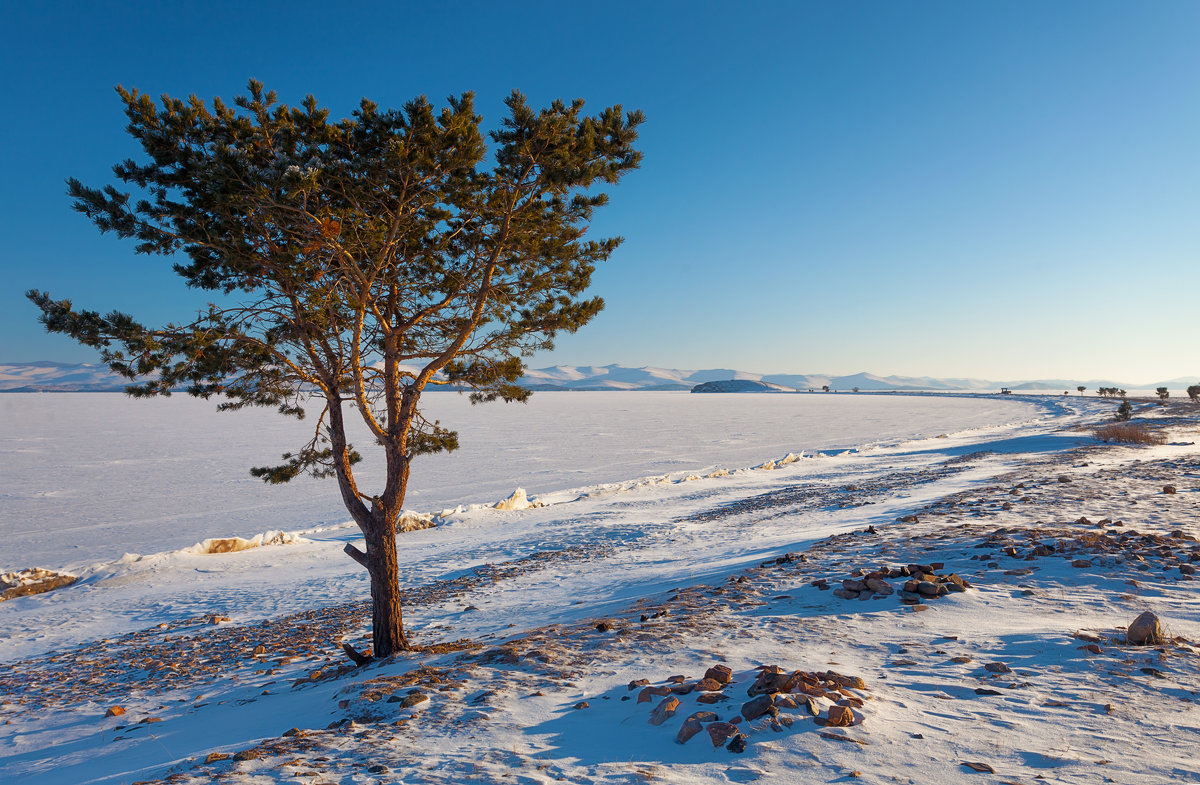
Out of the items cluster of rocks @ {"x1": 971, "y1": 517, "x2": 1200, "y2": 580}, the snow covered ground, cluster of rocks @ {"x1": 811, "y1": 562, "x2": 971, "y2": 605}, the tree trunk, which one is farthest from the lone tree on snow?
cluster of rocks @ {"x1": 971, "y1": 517, "x2": 1200, "y2": 580}

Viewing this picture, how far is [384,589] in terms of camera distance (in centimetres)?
746

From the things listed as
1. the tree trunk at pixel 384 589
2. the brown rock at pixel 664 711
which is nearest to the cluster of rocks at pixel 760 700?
the brown rock at pixel 664 711

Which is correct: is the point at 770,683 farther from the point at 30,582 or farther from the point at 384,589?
the point at 30,582

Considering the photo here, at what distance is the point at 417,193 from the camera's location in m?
6.15

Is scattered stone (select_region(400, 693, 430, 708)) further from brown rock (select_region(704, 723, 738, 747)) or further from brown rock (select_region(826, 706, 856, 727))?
brown rock (select_region(826, 706, 856, 727))

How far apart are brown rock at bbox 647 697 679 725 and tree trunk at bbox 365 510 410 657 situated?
4.18 metres

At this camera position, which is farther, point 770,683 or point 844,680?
point 844,680

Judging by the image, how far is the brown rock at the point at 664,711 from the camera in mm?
4227

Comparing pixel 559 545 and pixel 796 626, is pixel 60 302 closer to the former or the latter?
pixel 796 626

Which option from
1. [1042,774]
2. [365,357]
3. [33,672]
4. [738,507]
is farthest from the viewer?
[738,507]

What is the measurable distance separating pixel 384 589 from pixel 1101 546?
908 centimetres

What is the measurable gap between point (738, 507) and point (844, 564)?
839 centimetres

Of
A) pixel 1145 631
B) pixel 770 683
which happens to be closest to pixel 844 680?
pixel 770 683

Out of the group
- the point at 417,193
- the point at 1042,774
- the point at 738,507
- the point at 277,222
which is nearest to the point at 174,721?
the point at 277,222
